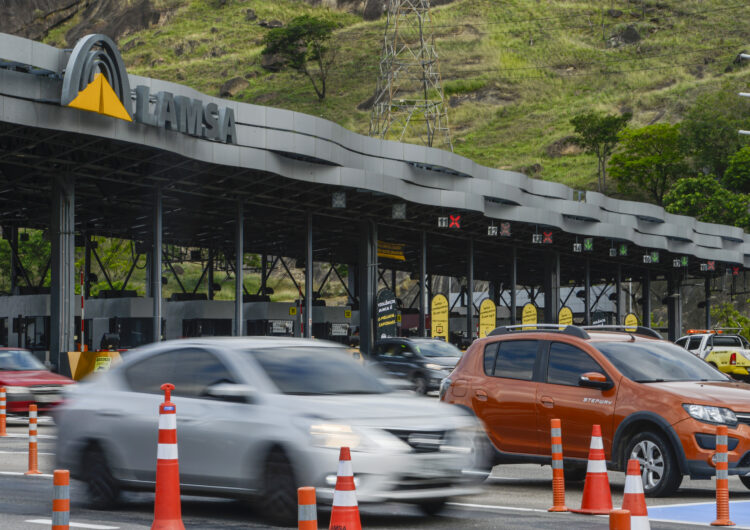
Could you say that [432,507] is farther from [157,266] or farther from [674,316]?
[674,316]

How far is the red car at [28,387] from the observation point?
24891 millimetres

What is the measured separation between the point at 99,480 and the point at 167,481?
3767 millimetres

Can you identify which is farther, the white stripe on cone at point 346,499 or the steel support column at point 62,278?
the steel support column at point 62,278

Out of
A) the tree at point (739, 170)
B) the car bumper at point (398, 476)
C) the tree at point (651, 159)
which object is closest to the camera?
the car bumper at point (398, 476)

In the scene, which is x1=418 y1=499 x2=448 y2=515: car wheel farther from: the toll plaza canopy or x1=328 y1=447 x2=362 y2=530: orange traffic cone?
the toll plaza canopy

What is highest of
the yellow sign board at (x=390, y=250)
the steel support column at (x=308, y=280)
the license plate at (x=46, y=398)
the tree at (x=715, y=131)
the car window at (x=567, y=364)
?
the tree at (x=715, y=131)

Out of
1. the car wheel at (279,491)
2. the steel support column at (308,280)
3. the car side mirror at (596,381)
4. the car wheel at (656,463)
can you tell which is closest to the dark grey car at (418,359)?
the steel support column at (308,280)

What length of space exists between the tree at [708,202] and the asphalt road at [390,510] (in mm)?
91797

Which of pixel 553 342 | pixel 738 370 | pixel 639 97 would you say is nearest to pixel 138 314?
pixel 738 370

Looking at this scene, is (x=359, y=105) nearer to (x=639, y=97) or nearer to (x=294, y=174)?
(x=639, y=97)

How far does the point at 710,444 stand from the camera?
40.8 feet

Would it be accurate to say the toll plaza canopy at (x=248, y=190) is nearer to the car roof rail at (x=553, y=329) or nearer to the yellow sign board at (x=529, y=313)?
the yellow sign board at (x=529, y=313)

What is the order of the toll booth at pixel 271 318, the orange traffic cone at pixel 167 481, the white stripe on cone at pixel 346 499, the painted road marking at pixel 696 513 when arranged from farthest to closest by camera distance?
the toll booth at pixel 271 318, the painted road marking at pixel 696 513, the orange traffic cone at pixel 167 481, the white stripe on cone at pixel 346 499

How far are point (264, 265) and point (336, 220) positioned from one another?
14634mm
